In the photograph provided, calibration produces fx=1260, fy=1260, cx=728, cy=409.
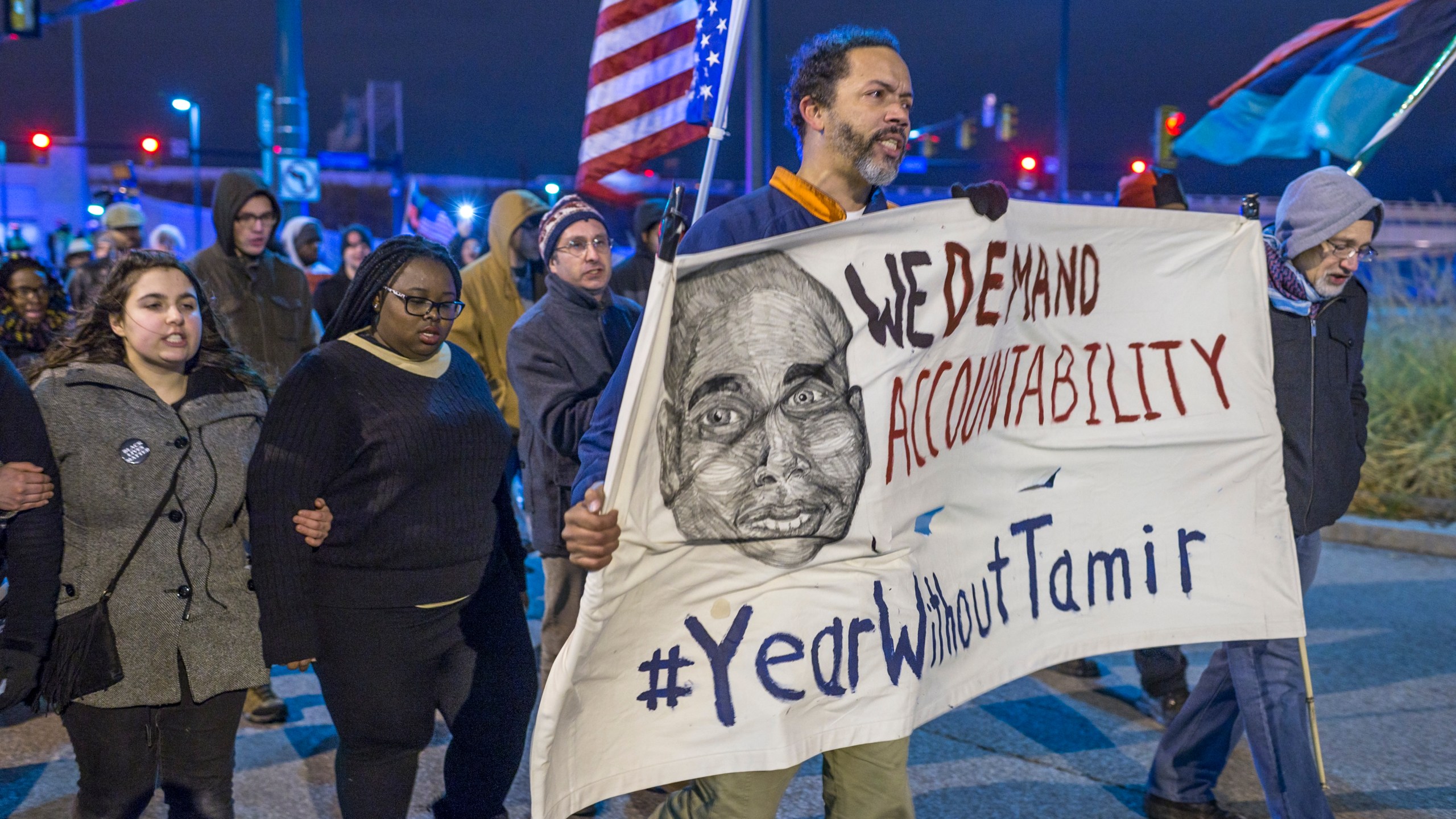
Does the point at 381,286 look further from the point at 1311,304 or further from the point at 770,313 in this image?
the point at 1311,304

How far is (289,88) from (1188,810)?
517 inches

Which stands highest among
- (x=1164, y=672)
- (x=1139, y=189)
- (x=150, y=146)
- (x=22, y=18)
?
(x=150, y=146)

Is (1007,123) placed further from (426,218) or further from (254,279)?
(254,279)

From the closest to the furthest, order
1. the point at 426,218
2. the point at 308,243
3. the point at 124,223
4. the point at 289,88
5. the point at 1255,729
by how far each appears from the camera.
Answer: the point at 1255,729
the point at 124,223
the point at 308,243
the point at 426,218
the point at 289,88

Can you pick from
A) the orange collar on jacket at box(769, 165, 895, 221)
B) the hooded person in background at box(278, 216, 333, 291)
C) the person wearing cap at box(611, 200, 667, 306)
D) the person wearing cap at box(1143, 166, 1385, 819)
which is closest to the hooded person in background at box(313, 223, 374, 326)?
the hooded person in background at box(278, 216, 333, 291)

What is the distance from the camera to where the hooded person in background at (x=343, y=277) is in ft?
26.4

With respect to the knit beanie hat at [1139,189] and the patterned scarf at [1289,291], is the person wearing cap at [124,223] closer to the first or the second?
the knit beanie hat at [1139,189]

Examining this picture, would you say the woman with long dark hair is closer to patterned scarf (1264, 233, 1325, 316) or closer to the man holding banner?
the man holding banner

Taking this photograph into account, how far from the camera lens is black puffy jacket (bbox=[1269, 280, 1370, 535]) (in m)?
3.77

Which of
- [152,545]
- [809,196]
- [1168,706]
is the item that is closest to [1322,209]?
[809,196]

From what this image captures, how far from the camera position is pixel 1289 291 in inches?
149

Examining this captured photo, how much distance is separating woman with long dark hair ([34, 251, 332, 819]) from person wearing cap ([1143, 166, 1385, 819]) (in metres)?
2.70

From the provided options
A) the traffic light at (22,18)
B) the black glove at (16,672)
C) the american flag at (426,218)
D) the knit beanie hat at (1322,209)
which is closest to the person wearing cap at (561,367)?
the black glove at (16,672)

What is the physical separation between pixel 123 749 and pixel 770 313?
80.3 inches
